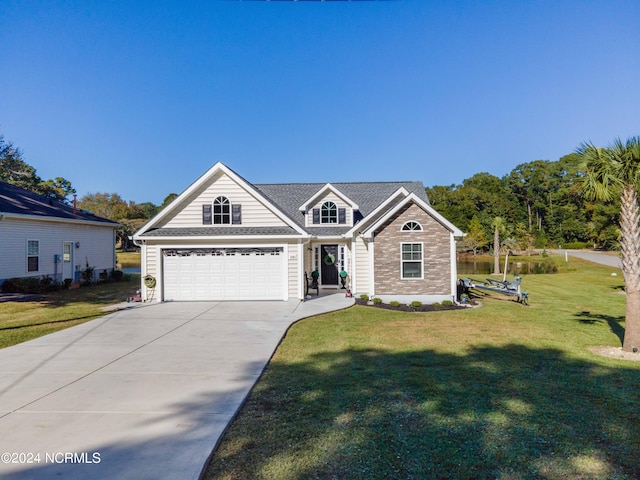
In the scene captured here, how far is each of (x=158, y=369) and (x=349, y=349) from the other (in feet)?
12.9

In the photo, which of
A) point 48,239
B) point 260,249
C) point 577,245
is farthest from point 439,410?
point 577,245

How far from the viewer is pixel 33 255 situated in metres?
19.6

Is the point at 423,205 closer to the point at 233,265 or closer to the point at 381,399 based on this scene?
the point at 233,265

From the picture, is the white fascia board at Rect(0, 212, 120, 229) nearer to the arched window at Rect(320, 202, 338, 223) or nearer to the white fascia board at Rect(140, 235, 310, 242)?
the white fascia board at Rect(140, 235, 310, 242)

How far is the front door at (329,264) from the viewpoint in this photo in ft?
62.4

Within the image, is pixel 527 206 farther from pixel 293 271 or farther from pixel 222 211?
pixel 222 211

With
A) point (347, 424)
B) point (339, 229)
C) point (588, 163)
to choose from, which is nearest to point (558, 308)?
point (588, 163)

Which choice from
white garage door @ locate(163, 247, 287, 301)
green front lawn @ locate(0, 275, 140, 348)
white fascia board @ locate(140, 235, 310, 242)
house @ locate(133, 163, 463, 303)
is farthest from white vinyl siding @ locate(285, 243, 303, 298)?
green front lawn @ locate(0, 275, 140, 348)

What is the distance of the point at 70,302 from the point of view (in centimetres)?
1605

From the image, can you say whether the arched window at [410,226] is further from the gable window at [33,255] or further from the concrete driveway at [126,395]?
the gable window at [33,255]

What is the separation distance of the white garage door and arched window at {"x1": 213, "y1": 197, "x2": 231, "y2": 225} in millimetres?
1305

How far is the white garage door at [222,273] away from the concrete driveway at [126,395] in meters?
4.37

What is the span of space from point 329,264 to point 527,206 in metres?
70.6

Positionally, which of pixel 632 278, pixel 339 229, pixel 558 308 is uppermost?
pixel 339 229
